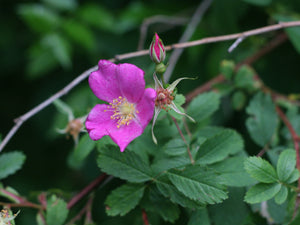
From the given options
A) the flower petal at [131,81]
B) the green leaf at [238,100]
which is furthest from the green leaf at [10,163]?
the green leaf at [238,100]

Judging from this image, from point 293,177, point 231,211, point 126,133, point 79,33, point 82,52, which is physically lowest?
point 231,211

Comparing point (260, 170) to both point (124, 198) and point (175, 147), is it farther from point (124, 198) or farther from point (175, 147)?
point (124, 198)

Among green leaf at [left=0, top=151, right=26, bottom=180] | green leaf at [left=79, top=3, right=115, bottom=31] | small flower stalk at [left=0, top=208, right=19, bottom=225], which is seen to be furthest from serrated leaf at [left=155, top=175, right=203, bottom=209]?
green leaf at [left=79, top=3, right=115, bottom=31]

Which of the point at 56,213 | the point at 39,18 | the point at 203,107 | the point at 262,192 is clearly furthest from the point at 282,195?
the point at 39,18

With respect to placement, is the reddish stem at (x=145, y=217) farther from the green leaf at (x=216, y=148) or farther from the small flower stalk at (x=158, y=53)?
the small flower stalk at (x=158, y=53)

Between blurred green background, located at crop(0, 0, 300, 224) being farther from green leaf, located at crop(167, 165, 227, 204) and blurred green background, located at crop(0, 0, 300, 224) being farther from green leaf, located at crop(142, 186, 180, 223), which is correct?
green leaf, located at crop(167, 165, 227, 204)

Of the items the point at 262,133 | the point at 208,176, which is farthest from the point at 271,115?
the point at 208,176
